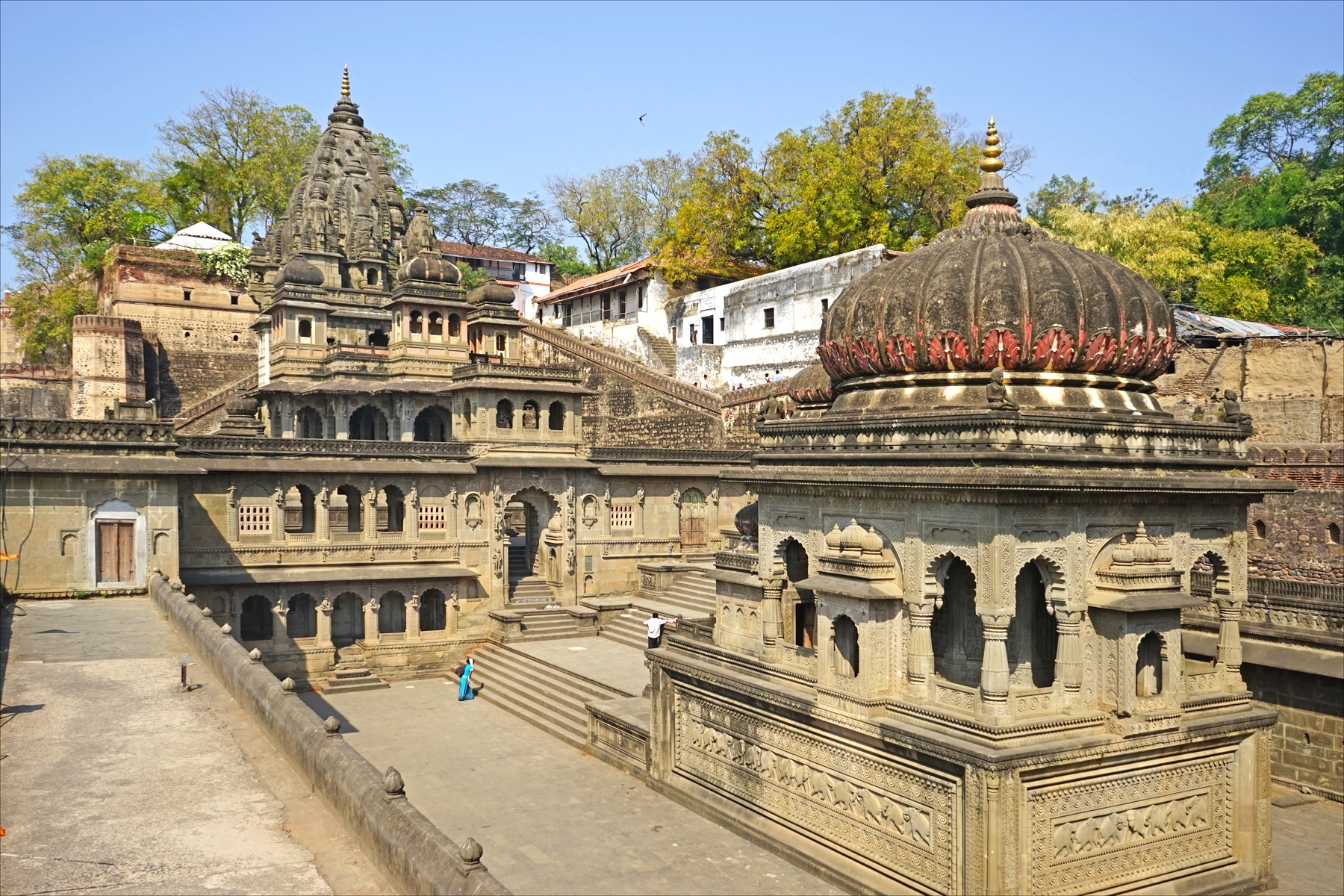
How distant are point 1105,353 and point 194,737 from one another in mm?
11801

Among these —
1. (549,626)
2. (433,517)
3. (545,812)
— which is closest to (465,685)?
(549,626)

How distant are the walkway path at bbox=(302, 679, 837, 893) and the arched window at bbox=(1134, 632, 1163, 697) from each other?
4630 millimetres

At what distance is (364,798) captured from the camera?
8.88m

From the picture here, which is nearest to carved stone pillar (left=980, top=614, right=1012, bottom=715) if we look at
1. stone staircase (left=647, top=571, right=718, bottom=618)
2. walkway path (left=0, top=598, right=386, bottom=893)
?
walkway path (left=0, top=598, right=386, bottom=893)

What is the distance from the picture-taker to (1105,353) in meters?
14.6

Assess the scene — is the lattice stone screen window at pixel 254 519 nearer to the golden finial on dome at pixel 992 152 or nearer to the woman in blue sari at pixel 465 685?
the woman in blue sari at pixel 465 685

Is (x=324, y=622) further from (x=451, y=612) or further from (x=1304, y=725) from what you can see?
(x=1304, y=725)

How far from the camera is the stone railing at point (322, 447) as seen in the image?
26656 millimetres

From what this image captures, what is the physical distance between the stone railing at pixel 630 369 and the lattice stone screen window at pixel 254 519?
16.8 metres

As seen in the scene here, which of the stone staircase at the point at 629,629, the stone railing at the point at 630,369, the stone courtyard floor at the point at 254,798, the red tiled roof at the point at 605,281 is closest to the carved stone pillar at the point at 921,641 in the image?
the stone courtyard floor at the point at 254,798

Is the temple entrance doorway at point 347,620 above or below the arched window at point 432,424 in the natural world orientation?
below

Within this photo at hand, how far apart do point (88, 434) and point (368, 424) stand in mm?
15108

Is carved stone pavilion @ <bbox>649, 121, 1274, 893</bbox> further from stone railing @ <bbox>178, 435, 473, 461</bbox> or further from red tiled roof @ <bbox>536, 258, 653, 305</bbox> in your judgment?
red tiled roof @ <bbox>536, 258, 653, 305</bbox>

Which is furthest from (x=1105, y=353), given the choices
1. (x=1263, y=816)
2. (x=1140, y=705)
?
(x=1263, y=816)
